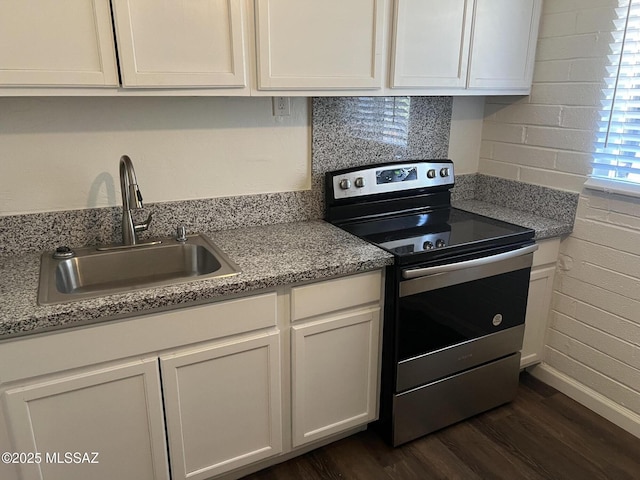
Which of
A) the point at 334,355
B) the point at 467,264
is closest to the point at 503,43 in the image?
the point at 467,264

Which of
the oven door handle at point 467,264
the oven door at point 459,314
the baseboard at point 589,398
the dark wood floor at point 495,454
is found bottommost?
the dark wood floor at point 495,454

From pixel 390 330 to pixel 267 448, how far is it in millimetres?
637

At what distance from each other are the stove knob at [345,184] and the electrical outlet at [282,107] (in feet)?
1.24

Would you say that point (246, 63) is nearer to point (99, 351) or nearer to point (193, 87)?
point (193, 87)

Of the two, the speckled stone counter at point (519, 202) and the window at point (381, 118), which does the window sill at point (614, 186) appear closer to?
the speckled stone counter at point (519, 202)

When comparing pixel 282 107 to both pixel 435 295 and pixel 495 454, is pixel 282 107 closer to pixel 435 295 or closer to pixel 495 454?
pixel 435 295

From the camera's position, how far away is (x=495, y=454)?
1.98 m

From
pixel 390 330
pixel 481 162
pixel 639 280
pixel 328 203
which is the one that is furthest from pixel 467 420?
pixel 481 162

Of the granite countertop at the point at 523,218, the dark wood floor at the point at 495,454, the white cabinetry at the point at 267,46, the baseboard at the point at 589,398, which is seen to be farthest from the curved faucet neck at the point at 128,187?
the baseboard at the point at 589,398

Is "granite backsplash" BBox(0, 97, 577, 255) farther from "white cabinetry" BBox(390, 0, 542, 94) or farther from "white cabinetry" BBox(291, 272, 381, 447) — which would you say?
"white cabinetry" BBox(291, 272, 381, 447)

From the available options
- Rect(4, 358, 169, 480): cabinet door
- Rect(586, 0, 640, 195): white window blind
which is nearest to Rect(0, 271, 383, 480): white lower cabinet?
Rect(4, 358, 169, 480): cabinet door

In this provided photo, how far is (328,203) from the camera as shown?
216 centimetres

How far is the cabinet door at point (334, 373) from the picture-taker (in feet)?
5.76

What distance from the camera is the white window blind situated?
192 centimetres
